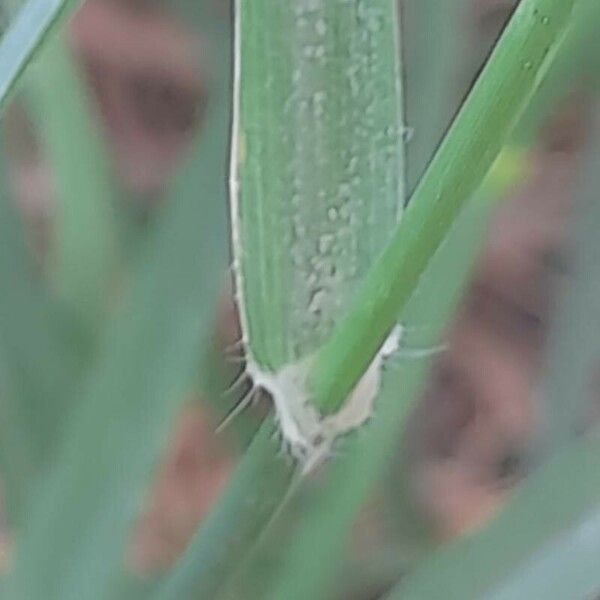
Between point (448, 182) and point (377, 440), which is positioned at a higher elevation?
point (448, 182)

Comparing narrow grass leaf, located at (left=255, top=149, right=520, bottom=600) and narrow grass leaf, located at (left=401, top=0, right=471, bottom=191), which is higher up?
narrow grass leaf, located at (left=401, top=0, right=471, bottom=191)

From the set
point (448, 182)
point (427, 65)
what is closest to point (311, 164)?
point (448, 182)

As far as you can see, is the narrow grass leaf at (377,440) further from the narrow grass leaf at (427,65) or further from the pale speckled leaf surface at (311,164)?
the pale speckled leaf surface at (311,164)

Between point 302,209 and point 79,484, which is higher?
point 302,209

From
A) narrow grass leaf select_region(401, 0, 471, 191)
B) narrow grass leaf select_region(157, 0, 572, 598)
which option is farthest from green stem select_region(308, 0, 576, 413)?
narrow grass leaf select_region(401, 0, 471, 191)

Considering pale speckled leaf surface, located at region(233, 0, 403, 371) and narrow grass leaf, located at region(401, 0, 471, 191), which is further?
narrow grass leaf, located at region(401, 0, 471, 191)

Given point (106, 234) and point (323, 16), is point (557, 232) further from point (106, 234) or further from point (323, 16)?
point (323, 16)

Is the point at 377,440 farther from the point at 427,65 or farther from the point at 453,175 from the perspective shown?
the point at 453,175

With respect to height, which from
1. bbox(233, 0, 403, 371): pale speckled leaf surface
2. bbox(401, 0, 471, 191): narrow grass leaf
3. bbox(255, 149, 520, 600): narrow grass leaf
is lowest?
bbox(255, 149, 520, 600): narrow grass leaf

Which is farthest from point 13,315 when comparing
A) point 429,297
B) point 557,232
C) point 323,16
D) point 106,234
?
point 557,232

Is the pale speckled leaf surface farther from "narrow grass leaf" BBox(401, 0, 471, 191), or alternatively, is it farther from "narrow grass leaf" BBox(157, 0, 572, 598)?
"narrow grass leaf" BBox(401, 0, 471, 191)

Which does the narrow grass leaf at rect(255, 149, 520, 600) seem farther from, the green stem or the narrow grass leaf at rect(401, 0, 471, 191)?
the green stem
